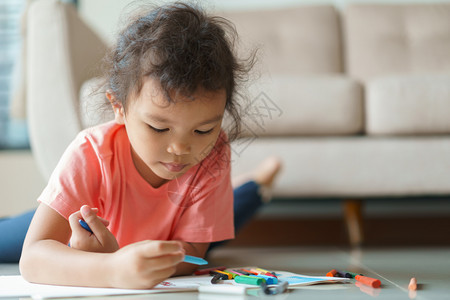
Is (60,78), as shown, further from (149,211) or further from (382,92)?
(382,92)

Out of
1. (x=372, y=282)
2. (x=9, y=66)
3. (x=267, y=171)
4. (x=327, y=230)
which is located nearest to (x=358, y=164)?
(x=267, y=171)

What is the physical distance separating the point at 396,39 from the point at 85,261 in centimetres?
183

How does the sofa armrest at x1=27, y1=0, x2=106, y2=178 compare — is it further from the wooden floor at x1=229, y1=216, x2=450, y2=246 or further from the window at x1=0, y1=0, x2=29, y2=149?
the window at x1=0, y1=0, x2=29, y2=149

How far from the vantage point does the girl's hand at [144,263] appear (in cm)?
68

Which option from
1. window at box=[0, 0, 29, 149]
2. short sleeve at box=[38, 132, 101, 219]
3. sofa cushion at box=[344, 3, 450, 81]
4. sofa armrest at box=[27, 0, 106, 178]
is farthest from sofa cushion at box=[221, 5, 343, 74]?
short sleeve at box=[38, 132, 101, 219]

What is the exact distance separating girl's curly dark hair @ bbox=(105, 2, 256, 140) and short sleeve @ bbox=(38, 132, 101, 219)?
11cm

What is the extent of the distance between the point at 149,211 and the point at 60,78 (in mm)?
654

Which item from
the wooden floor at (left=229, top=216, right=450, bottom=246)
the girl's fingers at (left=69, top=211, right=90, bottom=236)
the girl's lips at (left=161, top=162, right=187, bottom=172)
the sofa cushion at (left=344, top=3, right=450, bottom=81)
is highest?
the sofa cushion at (left=344, top=3, right=450, bottom=81)

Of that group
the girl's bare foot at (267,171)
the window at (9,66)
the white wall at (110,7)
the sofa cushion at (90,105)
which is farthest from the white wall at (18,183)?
the girl's bare foot at (267,171)

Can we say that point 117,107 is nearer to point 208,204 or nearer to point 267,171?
point 208,204

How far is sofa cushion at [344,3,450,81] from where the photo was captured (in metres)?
2.17

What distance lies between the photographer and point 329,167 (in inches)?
59.5

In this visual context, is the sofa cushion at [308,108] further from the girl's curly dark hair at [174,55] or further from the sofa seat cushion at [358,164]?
the girl's curly dark hair at [174,55]

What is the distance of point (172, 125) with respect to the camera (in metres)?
0.77
